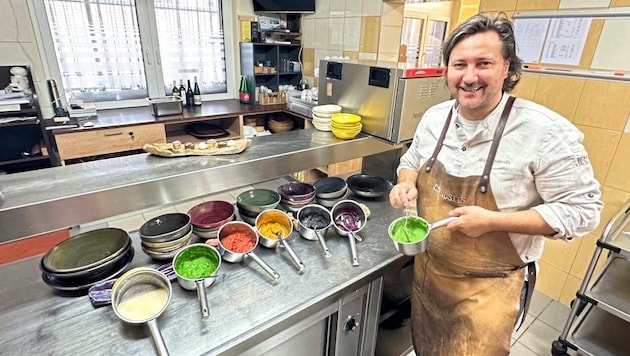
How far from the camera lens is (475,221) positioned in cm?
95

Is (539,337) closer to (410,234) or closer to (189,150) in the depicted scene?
(410,234)

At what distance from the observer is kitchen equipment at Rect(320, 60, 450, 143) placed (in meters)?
1.53

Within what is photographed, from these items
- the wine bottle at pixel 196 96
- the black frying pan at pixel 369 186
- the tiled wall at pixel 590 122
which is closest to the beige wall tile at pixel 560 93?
the tiled wall at pixel 590 122

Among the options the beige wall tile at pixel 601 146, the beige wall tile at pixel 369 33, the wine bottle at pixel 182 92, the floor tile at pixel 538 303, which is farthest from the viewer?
the wine bottle at pixel 182 92

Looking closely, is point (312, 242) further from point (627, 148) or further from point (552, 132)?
point (627, 148)

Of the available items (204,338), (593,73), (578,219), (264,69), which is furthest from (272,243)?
(264,69)

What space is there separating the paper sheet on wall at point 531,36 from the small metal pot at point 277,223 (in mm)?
1717

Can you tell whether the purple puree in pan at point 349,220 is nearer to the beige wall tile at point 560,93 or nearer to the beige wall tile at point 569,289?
the beige wall tile at point 560,93

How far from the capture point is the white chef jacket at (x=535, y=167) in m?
0.93

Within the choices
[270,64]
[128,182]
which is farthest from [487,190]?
[270,64]

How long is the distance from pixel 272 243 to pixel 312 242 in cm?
18

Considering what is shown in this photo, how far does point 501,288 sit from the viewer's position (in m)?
1.11

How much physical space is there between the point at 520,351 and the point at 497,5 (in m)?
2.10

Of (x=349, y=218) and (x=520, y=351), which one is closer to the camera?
(x=349, y=218)
